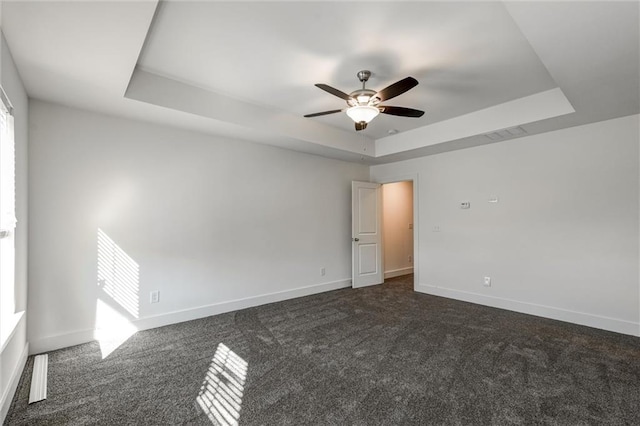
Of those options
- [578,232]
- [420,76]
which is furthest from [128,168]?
[578,232]

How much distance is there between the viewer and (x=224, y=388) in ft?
7.47

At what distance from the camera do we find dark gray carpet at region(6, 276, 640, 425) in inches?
77.5

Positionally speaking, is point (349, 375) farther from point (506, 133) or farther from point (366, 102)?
point (506, 133)

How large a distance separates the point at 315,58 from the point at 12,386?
3425 millimetres

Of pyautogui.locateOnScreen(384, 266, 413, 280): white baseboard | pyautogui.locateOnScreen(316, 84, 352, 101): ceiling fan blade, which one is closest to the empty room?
pyautogui.locateOnScreen(316, 84, 352, 101): ceiling fan blade

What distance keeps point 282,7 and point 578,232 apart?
13.6 ft

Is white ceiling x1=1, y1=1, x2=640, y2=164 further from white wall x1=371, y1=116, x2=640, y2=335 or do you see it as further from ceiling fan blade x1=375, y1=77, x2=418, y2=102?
white wall x1=371, y1=116, x2=640, y2=335

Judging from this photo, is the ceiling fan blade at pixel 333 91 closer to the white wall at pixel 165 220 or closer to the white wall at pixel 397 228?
the white wall at pixel 165 220

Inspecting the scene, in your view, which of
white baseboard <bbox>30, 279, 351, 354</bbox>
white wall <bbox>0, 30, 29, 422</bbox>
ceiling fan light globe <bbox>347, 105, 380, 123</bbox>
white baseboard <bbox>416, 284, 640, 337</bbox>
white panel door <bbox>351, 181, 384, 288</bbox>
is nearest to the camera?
white wall <bbox>0, 30, 29, 422</bbox>

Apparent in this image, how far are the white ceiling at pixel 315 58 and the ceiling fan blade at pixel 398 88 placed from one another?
0.32 metres

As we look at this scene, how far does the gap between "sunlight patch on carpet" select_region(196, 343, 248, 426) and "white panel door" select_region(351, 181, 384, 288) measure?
3155 millimetres

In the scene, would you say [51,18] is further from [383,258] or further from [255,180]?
[383,258]

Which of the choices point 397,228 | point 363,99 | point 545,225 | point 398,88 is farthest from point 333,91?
point 397,228

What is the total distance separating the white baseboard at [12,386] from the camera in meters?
1.93
